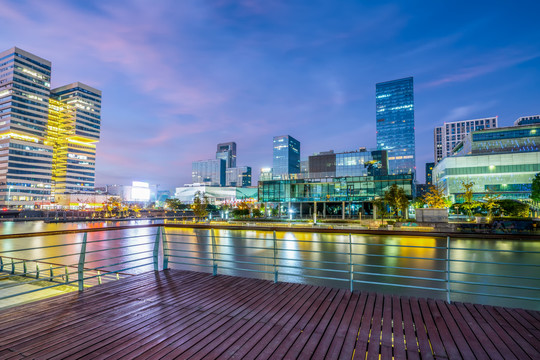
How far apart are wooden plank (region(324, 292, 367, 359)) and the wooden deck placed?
0.01m

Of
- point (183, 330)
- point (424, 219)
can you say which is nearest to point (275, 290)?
point (183, 330)

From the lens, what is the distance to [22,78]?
114188mm

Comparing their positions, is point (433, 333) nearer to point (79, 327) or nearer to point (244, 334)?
point (244, 334)

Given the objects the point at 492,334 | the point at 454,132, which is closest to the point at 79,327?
the point at 492,334

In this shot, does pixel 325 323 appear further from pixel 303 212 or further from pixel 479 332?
pixel 303 212

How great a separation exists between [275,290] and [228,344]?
2.19 metres

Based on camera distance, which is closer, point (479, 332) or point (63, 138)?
point (479, 332)

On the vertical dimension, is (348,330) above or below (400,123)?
below

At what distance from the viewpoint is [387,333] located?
3.40 meters

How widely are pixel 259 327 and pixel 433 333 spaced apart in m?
2.19

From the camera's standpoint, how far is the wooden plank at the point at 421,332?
2957 mm

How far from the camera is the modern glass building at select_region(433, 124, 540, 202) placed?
6688 centimetres

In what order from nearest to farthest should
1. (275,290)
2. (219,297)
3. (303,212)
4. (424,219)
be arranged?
(219,297)
(275,290)
(424,219)
(303,212)

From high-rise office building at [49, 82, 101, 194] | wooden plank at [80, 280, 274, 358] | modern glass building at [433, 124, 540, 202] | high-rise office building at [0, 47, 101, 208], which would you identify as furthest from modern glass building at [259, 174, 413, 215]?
high-rise office building at [49, 82, 101, 194]
